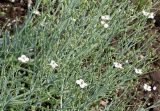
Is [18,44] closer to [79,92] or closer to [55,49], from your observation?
[55,49]

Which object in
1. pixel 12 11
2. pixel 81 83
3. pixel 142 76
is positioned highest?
pixel 12 11

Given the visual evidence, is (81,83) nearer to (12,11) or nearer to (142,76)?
(142,76)

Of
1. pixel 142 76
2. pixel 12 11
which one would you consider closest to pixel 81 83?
pixel 142 76

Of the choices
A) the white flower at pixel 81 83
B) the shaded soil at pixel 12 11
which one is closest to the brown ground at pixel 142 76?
the shaded soil at pixel 12 11

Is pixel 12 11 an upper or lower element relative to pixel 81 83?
upper

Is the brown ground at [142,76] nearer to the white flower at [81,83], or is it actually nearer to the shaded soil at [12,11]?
the shaded soil at [12,11]

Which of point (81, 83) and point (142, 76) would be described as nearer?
point (81, 83)

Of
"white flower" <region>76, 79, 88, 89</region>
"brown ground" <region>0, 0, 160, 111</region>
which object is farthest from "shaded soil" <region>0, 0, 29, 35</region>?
"white flower" <region>76, 79, 88, 89</region>

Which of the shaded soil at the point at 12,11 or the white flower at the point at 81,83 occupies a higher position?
the shaded soil at the point at 12,11

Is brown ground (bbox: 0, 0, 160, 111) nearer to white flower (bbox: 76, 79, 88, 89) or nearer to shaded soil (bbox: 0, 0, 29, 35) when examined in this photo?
shaded soil (bbox: 0, 0, 29, 35)

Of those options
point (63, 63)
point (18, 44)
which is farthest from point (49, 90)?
point (18, 44)

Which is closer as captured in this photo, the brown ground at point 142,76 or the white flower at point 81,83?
the white flower at point 81,83
